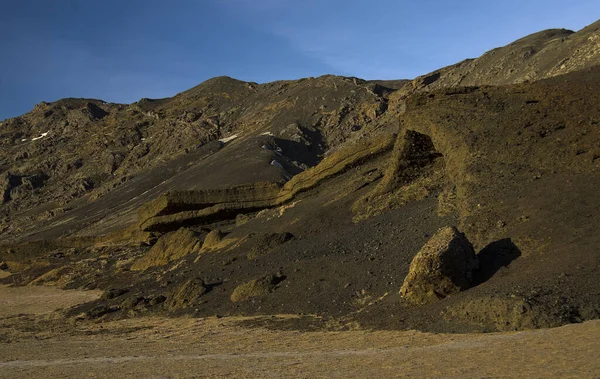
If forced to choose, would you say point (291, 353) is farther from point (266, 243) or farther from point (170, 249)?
point (170, 249)

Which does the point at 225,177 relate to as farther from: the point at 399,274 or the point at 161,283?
the point at 399,274

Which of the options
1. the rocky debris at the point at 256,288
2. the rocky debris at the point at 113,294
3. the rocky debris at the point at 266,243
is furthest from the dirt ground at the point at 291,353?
the rocky debris at the point at 113,294

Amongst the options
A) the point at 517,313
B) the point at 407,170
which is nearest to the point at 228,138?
the point at 407,170

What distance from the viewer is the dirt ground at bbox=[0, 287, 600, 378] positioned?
20.9 feet

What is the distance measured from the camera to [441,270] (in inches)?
409

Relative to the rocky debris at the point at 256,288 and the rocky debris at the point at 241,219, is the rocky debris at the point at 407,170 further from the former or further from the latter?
the rocky debris at the point at 241,219

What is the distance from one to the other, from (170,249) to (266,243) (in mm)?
8605

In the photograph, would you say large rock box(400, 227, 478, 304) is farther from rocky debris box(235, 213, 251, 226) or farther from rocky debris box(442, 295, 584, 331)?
rocky debris box(235, 213, 251, 226)

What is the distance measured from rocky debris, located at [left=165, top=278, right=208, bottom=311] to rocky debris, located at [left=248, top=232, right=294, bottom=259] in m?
2.58

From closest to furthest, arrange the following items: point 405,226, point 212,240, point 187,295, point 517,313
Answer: point 517,313
point 405,226
point 187,295
point 212,240

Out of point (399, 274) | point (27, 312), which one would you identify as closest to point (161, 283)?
point (27, 312)

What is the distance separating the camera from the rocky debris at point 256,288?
14492 millimetres

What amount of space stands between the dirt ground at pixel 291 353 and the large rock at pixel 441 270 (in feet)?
4.89

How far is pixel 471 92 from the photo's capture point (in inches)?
696
